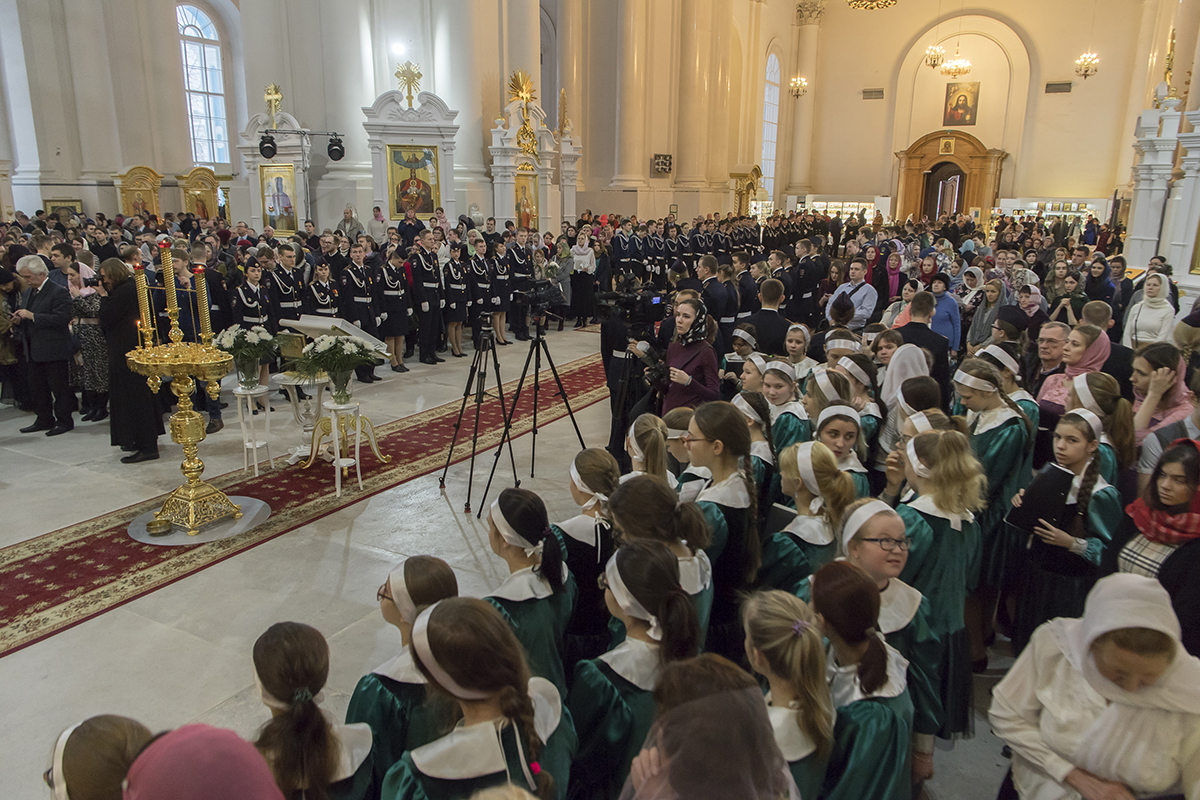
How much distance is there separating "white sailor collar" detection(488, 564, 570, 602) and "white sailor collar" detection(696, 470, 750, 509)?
2.92 feet

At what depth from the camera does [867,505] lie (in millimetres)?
2814

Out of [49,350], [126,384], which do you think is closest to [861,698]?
[126,384]

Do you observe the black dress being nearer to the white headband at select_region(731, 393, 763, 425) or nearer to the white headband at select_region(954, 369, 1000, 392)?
the white headband at select_region(731, 393, 763, 425)

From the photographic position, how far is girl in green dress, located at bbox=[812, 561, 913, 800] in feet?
7.04

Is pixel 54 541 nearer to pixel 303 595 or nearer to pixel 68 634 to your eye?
pixel 68 634

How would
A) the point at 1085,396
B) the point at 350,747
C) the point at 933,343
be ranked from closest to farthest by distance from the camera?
the point at 350,747
the point at 1085,396
the point at 933,343

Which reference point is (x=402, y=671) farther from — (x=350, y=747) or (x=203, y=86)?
(x=203, y=86)

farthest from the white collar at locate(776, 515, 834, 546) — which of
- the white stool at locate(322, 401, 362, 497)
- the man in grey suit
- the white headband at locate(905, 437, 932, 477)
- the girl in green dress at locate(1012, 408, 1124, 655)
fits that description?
the man in grey suit

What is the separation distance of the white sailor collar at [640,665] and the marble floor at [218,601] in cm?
174

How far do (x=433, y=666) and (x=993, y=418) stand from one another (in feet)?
11.4

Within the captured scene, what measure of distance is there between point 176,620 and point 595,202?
23145mm

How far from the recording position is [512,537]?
2922mm

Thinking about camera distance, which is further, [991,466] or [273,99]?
[273,99]

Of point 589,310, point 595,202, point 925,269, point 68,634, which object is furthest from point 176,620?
point 595,202
